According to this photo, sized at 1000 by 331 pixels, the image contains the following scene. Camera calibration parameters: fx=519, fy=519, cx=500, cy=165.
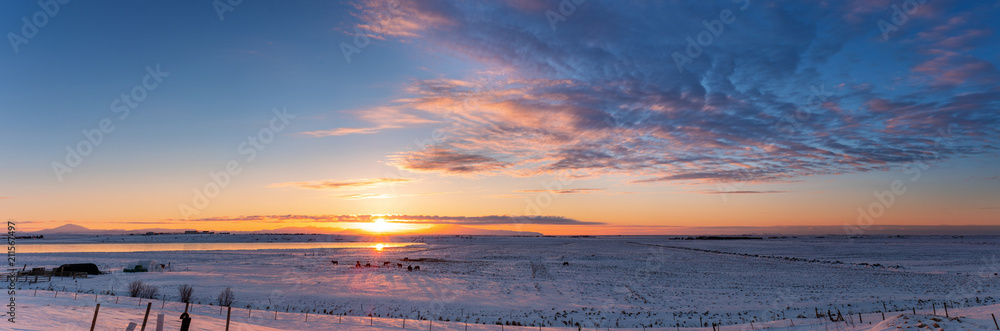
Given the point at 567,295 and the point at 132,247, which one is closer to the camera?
the point at 567,295

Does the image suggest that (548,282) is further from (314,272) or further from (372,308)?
(314,272)

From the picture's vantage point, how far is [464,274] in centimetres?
5247

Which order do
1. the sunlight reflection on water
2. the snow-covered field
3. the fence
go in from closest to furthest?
the fence → the snow-covered field → the sunlight reflection on water

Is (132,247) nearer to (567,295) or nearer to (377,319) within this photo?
(377,319)

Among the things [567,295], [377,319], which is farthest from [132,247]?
[567,295]

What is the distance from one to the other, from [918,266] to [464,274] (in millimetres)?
54780

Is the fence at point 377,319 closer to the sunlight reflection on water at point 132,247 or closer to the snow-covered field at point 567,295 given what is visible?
the snow-covered field at point 567,295

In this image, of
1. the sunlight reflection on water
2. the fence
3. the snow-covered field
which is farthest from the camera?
the sunlight reflection on water

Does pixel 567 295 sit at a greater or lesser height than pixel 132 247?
lesser

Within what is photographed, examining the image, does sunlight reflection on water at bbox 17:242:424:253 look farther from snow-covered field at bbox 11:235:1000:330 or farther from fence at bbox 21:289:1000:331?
fence at bbox 21:289:1000:331

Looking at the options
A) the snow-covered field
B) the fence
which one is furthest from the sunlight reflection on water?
the fence

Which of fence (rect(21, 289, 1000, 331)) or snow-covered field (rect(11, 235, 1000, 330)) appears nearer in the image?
fence (rect(21, 289, 1000, 331))

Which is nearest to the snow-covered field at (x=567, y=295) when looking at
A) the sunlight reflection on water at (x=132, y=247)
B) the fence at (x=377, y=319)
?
the fence at (x=377, y=319)

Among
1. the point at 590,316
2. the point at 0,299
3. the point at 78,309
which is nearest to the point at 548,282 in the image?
the point at 590,316
